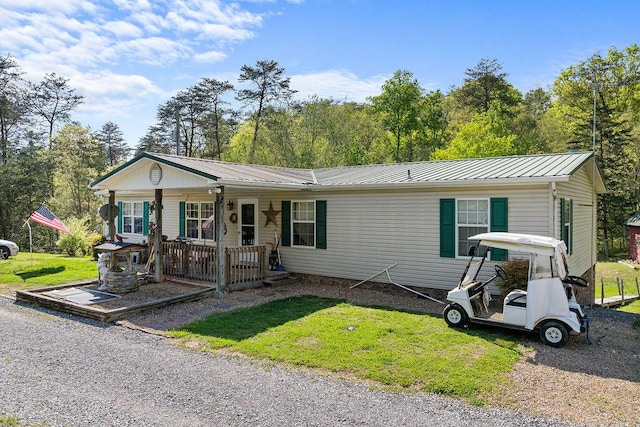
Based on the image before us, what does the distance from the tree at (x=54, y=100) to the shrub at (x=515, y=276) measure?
32.6m

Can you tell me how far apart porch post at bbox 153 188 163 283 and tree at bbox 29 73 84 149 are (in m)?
25.4

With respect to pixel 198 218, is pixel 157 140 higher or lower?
higher

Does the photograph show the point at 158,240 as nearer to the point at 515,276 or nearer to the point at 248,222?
the point at 248,222

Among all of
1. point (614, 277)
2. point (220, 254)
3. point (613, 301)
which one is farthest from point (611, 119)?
point (220, 254)

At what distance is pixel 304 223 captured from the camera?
39.6 ft

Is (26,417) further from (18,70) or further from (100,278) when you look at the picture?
(18,70)

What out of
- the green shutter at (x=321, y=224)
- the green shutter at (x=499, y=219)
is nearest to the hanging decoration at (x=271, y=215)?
the green shutter at (x=321, y=224)

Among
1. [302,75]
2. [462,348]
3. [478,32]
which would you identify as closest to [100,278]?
[462,348]

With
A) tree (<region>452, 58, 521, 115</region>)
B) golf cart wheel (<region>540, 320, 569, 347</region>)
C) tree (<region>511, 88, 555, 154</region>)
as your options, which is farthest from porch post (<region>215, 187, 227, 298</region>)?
tree (<region>452, 58, 521, 115</region>)

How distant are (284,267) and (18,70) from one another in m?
26.8

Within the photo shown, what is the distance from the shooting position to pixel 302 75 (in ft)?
105

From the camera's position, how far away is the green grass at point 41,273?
11.2 m

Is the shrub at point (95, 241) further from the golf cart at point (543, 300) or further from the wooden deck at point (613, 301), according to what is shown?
the wooden deck at point (613, 301)

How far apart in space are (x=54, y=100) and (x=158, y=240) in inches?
1095
